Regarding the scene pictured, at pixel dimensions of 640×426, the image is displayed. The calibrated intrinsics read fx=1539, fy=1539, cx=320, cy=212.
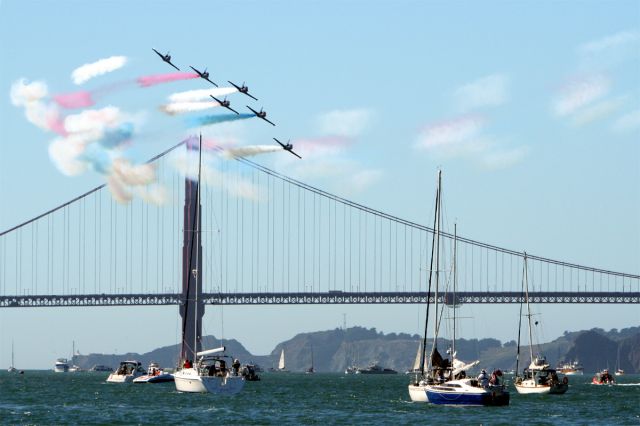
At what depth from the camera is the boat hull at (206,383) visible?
310ft

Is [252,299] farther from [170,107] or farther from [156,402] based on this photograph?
[156,402]

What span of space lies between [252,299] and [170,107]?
87.7 metres

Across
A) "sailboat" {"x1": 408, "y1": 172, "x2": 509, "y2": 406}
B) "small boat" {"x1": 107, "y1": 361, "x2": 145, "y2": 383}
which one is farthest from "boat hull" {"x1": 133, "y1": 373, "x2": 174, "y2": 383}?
"sailboat" {"x1": 408, "y1": 172, "x2": 509, "y2": 406}

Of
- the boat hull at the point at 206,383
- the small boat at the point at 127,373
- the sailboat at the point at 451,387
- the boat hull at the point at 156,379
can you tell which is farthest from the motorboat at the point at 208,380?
the small boat at the point at 127,373

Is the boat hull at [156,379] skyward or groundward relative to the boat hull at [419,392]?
groundward

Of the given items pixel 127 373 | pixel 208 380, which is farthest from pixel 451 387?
pixel 127 373

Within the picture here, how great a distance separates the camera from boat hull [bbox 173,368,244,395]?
94.4m

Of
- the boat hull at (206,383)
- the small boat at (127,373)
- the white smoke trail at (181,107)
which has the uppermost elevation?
the white smoke trail at (181,107)

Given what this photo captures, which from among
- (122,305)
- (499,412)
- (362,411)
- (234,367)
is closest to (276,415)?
(362,411)

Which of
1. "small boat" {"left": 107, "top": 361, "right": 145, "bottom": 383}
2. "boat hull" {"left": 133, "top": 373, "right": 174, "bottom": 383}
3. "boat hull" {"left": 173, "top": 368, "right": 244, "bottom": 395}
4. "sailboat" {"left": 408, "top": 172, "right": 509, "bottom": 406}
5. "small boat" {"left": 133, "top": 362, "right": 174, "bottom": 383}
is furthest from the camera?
"small boat" {"left": 107, "top": 361, "right": 145, "bottom": 383}

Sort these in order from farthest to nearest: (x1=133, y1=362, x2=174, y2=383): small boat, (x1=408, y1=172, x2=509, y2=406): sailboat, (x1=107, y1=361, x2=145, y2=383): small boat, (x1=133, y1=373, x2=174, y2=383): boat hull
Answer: (x1=107, y1=361, x2=145, y2=383): small boat → (x1=133, y1=362, x2=174, y2=383): small boat → (x1=133, y1=373, x2=174, y2=383): boat hull → (x1=408, y1=172, x2=509, y2=406): sailboat

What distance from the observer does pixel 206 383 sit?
9444cm

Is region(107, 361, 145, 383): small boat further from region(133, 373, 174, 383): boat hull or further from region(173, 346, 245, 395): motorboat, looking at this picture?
region(173, 346, 245, 395): motorboat

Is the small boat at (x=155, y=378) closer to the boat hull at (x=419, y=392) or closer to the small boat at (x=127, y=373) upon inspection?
the small boat at (x=127, y=373)
